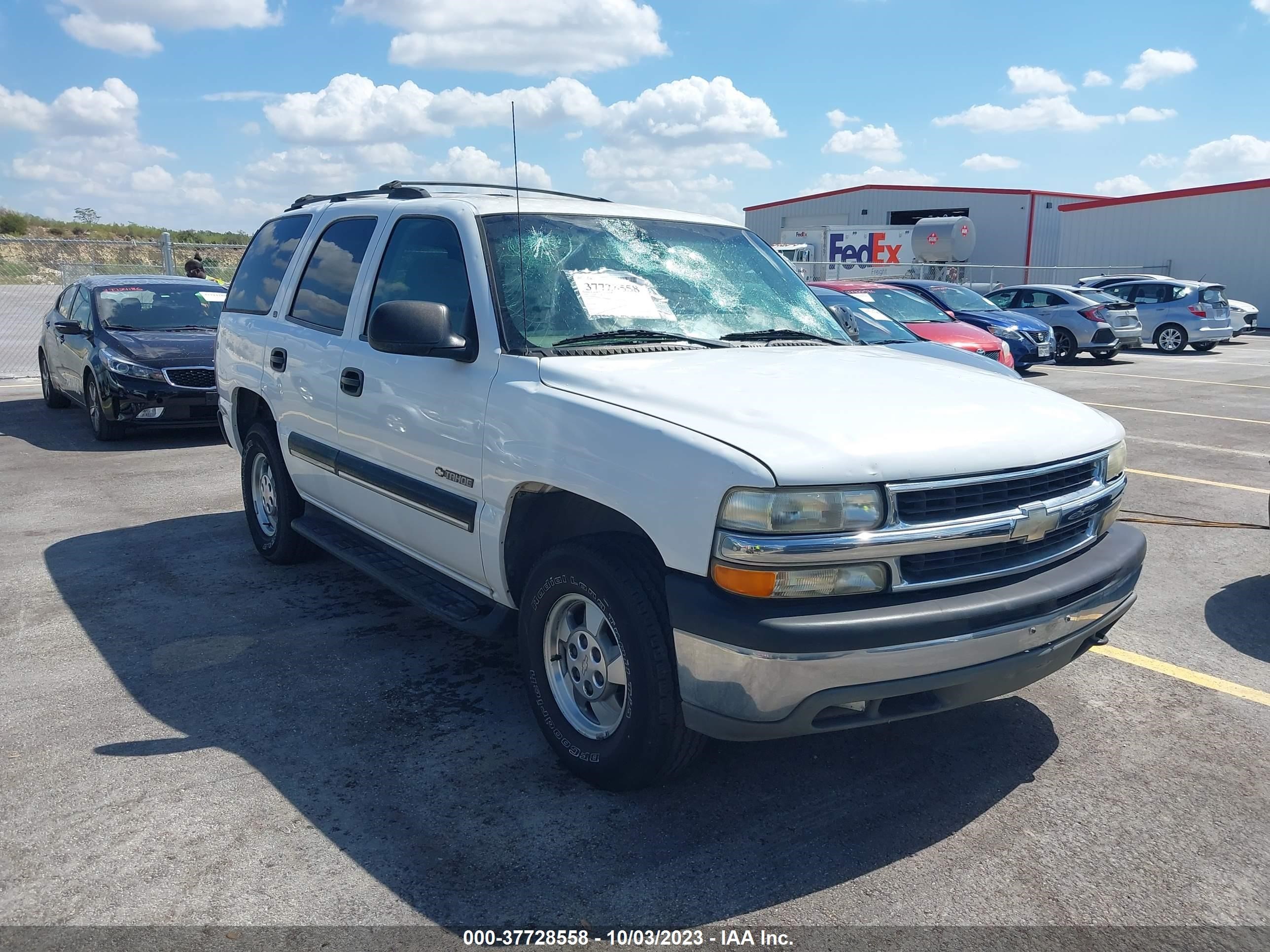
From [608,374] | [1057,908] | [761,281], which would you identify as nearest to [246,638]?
[608,374]

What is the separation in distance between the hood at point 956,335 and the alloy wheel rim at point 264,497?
29.7ft

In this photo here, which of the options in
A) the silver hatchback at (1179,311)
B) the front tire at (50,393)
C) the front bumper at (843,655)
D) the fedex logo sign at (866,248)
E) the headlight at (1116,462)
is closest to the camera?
the front bumper at (843,655)

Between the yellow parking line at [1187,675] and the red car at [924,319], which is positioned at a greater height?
the red car at [924,319]

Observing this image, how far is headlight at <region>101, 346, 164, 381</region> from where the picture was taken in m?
10.0

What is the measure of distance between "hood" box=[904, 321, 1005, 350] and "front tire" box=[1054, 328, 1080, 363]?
23.2 feet

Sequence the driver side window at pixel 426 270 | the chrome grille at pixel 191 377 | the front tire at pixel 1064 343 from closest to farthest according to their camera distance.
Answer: the driver side window at pixel 426 270, the chrome grille at pixel 191 377, the front tire at pixel 1064 343

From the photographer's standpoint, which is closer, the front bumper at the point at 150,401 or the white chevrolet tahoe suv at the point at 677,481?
the white chevrolet tahoe suv at the point at 677,481

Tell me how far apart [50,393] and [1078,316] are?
1750 cm

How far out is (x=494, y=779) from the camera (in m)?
3.55

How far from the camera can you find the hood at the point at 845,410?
2930mm

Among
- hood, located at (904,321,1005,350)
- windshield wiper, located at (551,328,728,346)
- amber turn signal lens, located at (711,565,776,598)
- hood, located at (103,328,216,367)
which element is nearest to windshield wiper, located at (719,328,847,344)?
windshield wiper, located at (551,328,728,346)

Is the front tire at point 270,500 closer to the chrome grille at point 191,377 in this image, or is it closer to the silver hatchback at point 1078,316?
the chrome grille at point 191,377

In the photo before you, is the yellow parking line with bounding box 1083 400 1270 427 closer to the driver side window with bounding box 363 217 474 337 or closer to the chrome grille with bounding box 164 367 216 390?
the driver side window with bounding box 363 217 474 337

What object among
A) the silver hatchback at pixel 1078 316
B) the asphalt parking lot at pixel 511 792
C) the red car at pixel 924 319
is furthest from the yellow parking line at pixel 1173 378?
the asphalt parking lot at pixel 511 792
